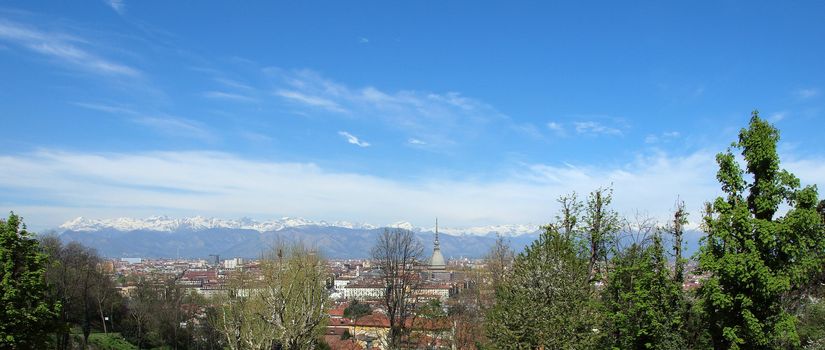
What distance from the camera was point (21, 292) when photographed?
1916cm

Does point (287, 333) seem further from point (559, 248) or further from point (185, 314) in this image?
point (185, 314)

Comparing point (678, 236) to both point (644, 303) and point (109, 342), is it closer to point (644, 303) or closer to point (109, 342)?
point (644, 303)

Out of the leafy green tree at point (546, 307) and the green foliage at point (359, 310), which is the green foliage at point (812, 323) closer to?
the leafy green tree at point (546, 307)

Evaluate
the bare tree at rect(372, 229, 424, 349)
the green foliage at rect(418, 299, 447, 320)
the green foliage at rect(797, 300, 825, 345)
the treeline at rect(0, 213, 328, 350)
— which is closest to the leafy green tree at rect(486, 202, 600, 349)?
the treeline at rect(0, 213, 328, 350)

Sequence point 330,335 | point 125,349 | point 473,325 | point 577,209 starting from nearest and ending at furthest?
point 577,209
point 473,325
point 125,349
point 330,335

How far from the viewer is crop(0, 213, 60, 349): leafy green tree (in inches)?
730

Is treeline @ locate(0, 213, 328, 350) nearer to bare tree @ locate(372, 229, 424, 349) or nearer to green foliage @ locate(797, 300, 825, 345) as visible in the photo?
bare tree @ locate(372, 229, 424, 349)

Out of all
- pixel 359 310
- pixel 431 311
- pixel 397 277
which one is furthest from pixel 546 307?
pixel 359 310

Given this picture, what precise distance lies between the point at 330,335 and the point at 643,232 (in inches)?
1423

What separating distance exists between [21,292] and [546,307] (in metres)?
16.9

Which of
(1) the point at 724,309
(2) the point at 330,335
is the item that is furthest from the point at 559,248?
(2) the point at 330,335

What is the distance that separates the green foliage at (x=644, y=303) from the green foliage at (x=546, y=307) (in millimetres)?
3481

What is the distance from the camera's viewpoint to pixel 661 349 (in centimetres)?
1989

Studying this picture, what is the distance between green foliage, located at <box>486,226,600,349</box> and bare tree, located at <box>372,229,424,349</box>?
12.9m
